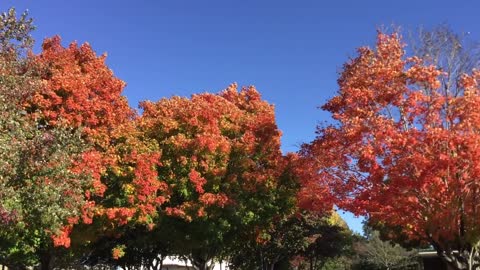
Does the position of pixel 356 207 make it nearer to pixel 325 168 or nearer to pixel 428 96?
pixel 325 168

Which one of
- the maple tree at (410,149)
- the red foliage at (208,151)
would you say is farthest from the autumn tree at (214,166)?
the maple tree at (410,149)

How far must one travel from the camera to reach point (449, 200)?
704 inches

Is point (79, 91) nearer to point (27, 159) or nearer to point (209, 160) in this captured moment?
point (209, 160)

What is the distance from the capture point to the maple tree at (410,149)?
17.1 metres

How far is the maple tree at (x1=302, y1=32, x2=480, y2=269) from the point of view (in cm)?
1712

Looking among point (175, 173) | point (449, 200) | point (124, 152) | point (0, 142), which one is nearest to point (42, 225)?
point (0, 142)

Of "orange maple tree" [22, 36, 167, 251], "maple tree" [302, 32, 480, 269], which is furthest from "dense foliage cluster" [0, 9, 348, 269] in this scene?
"maple tree" [302, 32, 480, 269]

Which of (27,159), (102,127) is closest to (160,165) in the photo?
(102,127)

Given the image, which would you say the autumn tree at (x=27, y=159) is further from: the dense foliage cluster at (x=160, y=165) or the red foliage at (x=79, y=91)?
the red foliage at (x=79, y=91)

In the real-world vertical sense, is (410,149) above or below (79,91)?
below

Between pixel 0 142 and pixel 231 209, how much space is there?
15.7m

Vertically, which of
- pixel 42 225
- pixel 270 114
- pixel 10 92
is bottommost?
pixel 42 225

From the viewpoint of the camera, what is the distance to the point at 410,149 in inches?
689

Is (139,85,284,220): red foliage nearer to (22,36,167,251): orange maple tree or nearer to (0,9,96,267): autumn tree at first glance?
(22,36,167,251): orange maple tree
